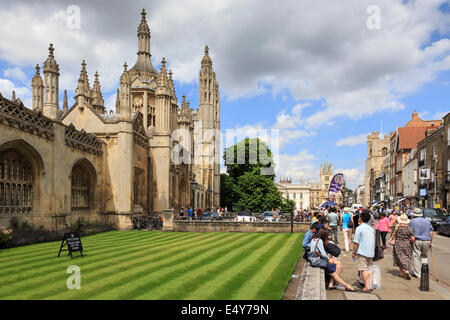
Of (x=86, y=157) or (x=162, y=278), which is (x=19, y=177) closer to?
(x=86, y=157)

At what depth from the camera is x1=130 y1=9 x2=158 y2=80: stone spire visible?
41.9 metres

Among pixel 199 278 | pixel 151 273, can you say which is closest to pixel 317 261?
pixel 199 278

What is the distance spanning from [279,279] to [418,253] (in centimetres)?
403

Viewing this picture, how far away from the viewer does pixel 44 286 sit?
307 inches

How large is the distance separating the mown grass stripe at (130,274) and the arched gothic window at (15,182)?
7.97m

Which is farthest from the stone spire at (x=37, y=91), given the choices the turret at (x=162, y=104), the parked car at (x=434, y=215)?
the parked car at (x=434, y=215)

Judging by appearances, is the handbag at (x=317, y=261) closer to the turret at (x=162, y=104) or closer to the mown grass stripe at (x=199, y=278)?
the mown grass stripe at (x=199, y=278)

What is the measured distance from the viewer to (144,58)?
1758 inches

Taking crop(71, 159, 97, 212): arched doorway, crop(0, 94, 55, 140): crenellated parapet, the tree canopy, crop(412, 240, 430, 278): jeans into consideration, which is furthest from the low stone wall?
the tree canopy

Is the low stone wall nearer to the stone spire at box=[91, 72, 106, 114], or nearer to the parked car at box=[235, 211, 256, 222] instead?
the parked car at box=[235, 211, 256, 222]

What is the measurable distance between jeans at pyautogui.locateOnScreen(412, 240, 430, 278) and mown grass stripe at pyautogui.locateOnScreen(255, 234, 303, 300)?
3.14m

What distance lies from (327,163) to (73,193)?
164 metres
